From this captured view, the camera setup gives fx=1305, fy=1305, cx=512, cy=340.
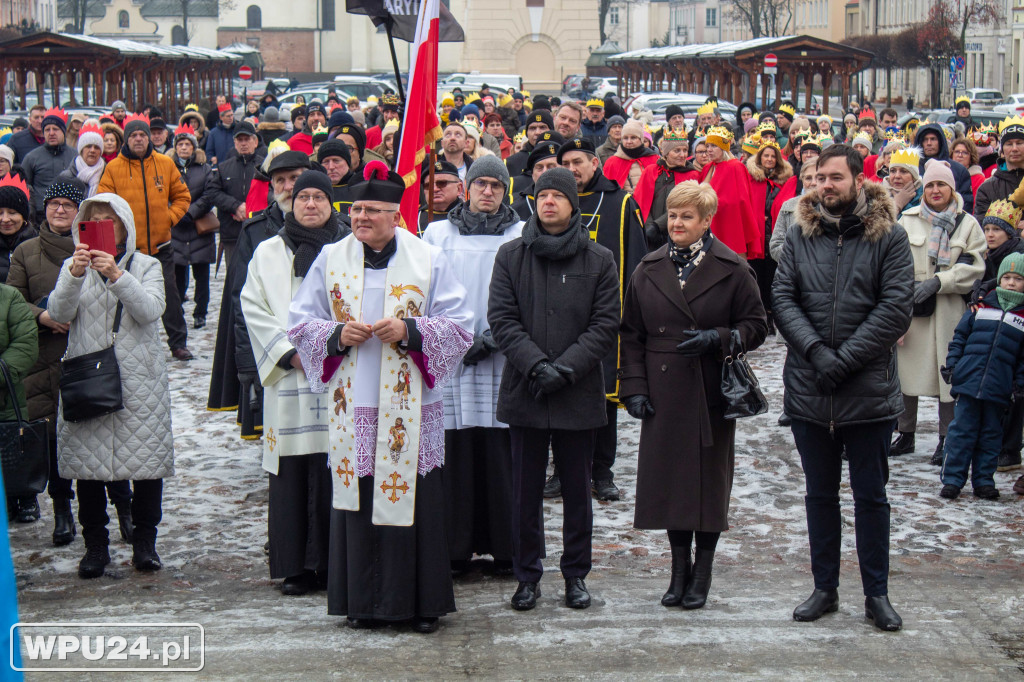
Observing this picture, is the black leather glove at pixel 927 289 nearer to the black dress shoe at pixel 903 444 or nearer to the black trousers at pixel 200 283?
the black dress shoe at pixel 903 444

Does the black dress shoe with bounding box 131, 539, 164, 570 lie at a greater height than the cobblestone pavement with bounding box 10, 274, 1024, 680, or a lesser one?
greater

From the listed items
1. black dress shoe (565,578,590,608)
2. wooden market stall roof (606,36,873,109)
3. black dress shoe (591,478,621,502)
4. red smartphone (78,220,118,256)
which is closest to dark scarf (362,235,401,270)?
red smartphone (78,220,118,256)

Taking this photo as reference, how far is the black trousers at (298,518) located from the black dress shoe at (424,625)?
2.26 feet

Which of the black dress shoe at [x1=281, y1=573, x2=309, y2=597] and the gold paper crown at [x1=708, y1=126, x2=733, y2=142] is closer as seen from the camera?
the black dress shoe at [x1=281, y1=573, x2=309, y2=597]

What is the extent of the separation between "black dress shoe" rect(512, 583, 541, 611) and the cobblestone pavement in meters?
0.05

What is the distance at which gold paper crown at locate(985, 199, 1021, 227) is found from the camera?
835cm

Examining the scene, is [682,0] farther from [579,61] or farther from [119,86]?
[119,86]

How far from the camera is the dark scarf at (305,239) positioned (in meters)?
6.11

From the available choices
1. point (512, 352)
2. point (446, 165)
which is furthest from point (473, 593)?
point (446, 165)

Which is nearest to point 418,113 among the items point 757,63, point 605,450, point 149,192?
point 605,450

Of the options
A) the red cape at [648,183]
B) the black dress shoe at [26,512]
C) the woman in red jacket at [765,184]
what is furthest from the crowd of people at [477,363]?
the woman in red jacket at [765,184]

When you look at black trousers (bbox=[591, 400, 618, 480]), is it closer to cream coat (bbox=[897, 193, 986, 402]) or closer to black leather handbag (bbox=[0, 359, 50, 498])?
cream coat (bbox=[897, 193, 986, 402])

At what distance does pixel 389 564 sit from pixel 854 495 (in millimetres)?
1996

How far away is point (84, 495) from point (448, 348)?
6.83 feet
